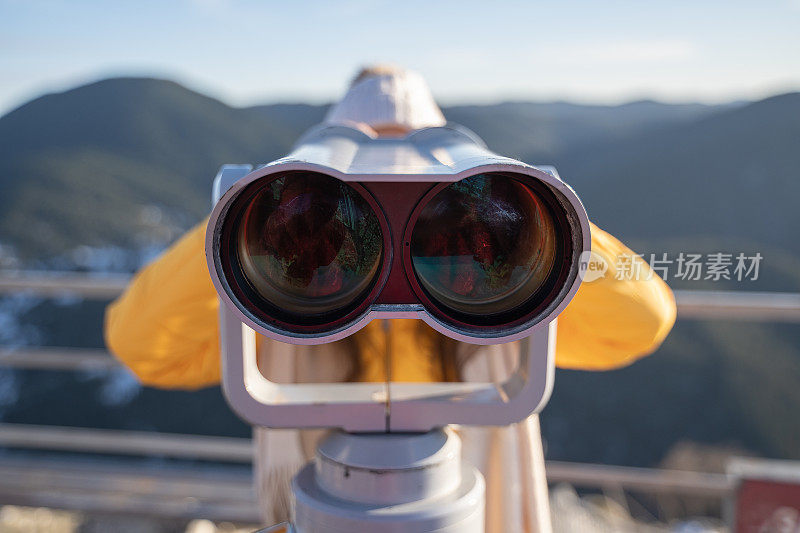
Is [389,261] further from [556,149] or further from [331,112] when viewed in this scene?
[556,149]

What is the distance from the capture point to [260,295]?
45 cm

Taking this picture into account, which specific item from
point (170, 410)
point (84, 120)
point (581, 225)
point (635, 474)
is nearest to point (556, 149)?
point (170, 410)

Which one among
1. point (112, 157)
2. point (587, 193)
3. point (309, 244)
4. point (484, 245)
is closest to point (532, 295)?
point (484, 245)

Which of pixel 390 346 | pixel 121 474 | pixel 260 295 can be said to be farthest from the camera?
pixel 121 474

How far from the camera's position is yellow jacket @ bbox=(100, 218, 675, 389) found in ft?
2.29

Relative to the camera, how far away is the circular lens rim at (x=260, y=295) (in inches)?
16.8

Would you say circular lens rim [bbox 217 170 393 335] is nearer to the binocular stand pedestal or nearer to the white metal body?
the white metal body

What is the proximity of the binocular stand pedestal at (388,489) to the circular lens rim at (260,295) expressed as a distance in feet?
0.41

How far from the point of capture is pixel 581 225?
422mm

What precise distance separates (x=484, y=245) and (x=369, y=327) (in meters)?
0.33

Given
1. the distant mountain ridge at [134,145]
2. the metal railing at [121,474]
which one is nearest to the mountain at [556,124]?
the distant mountain ridge at [134,145]

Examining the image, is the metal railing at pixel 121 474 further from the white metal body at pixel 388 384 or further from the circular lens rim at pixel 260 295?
the circular lens rim at pixel 260 295

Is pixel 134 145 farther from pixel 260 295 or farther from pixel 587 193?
pixel 260 295

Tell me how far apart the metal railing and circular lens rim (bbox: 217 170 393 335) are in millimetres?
930
